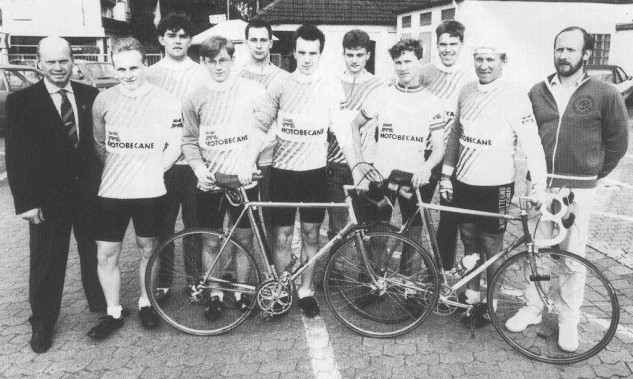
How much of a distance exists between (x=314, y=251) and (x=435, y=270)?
0.98m

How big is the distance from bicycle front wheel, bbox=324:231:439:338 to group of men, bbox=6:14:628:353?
1.12 ft

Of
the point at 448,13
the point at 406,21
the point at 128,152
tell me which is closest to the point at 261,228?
the point at 128,152

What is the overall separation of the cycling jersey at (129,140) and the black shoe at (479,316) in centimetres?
248

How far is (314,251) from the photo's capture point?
434cm

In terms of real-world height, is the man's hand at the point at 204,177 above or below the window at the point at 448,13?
below

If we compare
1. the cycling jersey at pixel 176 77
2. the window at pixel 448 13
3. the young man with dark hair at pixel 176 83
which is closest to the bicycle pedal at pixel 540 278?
the young man with dark hair at pixel 176 83

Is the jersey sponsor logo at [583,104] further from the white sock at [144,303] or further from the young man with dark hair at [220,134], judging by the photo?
the white sock at [144,303]

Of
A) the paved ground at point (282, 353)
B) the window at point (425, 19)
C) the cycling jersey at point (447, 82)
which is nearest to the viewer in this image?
the paved ground at point (282, 353)

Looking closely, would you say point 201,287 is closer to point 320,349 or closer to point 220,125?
point 320,349

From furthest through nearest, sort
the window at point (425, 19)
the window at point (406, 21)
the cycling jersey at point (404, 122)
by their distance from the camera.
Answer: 1. the window at point (406, 21)
2. the window at point (425, 19)
3. the cycling jersey at point (404, 122)

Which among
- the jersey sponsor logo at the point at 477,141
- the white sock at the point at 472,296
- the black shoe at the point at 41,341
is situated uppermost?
the jersey sponsor logo at the point at 477,141

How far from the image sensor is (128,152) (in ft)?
12.8

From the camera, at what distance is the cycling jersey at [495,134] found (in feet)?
12.1

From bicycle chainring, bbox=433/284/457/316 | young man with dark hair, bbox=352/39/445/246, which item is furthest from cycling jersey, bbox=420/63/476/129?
bicycle chainring, bbox=433/284/457/316
